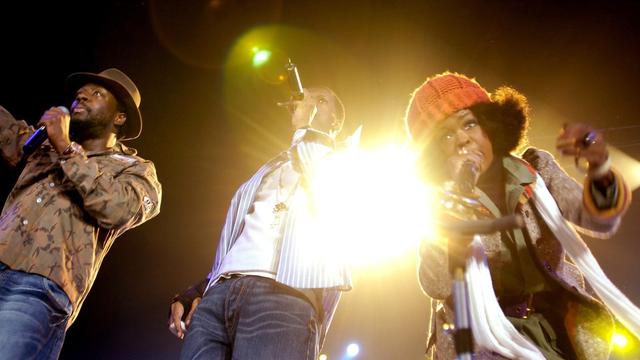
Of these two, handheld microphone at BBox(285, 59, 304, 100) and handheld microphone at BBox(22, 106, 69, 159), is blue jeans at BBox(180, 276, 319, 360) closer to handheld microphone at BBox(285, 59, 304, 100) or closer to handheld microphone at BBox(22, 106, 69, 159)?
handheld microphone at BBox(285, 59, 304, 100)

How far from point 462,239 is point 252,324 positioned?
3.07ft

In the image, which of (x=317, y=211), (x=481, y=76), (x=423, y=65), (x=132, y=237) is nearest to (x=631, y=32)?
(x=481, y=76)

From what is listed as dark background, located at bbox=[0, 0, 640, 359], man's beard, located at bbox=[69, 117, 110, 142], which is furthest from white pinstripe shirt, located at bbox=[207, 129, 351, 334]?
dark background, located at bbox=[0, 0, 640, 359]

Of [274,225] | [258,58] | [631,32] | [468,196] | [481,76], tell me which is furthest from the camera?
[481,76]

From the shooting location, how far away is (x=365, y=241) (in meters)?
5.78

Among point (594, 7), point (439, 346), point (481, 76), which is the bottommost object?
point (439, 346)

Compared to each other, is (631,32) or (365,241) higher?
(631,32)

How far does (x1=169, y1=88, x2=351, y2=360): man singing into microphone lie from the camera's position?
1655 mm

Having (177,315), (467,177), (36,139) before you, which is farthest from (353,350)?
(467,177)

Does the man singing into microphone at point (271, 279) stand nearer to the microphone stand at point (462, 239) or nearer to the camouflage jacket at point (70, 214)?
the camouflage jacket at point (70, 214)

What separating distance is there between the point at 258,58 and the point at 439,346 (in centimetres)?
318

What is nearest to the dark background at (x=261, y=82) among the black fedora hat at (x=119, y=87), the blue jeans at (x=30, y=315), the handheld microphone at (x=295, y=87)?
the black fedora hat at (x=119, y=87)

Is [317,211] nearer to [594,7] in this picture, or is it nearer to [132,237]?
[594,7]

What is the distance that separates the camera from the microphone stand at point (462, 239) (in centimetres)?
99
